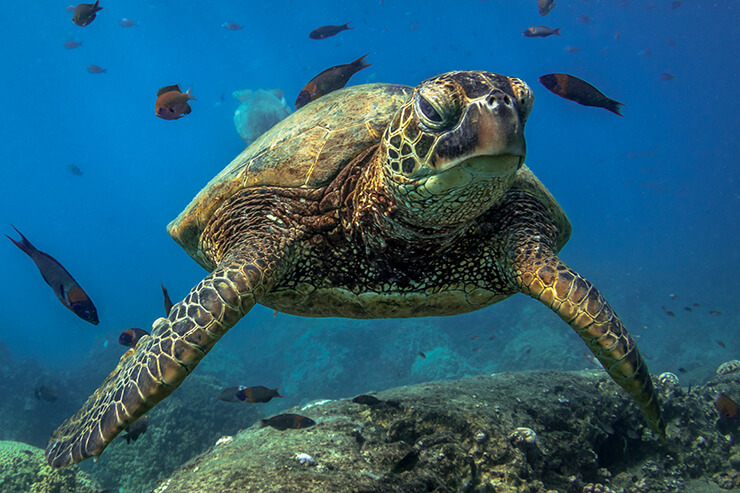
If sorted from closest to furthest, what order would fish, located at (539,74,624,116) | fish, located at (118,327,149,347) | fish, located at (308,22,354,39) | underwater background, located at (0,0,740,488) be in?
fish, located at (539,74,624,116)
fish, located at (118,327,149,347)
fish, located at (308,22,354,39)
underwater background, located at (0,0,740,488)

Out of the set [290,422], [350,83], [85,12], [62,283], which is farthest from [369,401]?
[350,83]

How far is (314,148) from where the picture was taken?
3.12 meters

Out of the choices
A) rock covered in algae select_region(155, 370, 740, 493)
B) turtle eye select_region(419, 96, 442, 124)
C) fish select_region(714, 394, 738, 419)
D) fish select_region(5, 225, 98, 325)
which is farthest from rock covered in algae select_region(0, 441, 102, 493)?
fish select_region(714, 394, 738, 419)

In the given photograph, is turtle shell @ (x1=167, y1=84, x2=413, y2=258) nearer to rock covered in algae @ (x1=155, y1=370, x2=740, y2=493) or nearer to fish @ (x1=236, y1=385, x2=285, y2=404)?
rock covered in algae @ (x1=155, y1=370, x2=740, y2=493)

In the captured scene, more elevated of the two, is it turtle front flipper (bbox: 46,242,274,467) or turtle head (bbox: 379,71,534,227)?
turtle head (bbox: 379,71,534,227)

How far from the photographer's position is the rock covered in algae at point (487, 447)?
2.23m

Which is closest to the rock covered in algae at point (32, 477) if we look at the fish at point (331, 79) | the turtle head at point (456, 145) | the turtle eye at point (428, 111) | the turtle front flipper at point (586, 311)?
the fish at point (331, 79)

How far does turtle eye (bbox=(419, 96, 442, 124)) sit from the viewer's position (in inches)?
74.0

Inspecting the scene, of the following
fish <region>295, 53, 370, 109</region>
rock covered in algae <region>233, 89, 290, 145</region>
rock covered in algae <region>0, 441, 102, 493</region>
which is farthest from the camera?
rock covered in algae <region>233, 89, 290, 145</region>

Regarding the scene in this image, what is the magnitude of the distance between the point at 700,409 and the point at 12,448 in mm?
10132

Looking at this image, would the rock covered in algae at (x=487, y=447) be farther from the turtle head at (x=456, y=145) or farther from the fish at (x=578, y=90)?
the fish at (x=578, y=90)

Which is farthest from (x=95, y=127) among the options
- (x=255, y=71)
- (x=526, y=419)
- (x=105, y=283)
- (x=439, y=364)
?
(x=526, y=419)

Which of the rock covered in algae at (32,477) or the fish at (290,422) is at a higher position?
the fish at (290,422)

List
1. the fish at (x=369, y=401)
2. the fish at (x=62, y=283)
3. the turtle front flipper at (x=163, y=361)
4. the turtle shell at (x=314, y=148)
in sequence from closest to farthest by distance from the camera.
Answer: the turtle front flipper at (x=163, y=361) < the turtle shell at (x=314, y=148) < the fish at (x=62, y=283) < the fish at (x=369, y=401)
